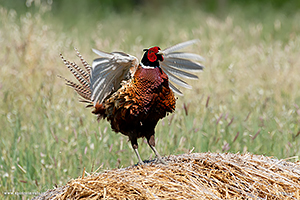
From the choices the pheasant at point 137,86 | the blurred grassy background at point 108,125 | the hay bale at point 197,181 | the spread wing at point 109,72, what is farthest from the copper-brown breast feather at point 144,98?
the blurred grassy background at point 108,125

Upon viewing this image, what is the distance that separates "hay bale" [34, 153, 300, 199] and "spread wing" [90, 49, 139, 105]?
33.7 inches

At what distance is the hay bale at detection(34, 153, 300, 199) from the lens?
261 centimetres

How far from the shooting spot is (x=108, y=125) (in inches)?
189

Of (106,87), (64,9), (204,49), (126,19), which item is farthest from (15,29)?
(64,9)

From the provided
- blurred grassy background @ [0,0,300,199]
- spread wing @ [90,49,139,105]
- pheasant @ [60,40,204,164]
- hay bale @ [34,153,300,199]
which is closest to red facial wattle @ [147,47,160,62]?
pheasant @ [60,40,204,164]

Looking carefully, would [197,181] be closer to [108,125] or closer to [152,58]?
[152,58]

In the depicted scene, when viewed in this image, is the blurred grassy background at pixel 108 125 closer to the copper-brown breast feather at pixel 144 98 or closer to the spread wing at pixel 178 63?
the spread wing at pixel 178 63

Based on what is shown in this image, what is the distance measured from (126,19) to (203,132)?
1056 cm

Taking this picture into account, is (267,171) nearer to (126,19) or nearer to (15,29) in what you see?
(15,29)

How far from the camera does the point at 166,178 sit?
2854 millimetres

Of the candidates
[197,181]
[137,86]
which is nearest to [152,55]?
[137,86]

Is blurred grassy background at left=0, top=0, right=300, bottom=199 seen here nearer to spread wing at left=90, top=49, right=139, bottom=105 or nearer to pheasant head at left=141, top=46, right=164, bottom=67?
spread wing at left=90, top=49, right=139, bottom=105

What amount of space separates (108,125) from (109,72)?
56.3 inches

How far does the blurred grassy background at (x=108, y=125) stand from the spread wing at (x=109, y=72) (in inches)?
35.3
